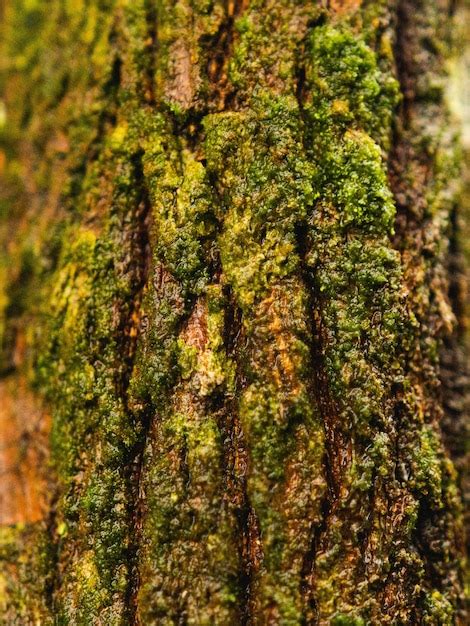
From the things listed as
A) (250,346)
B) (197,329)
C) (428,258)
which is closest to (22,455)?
(197,329)

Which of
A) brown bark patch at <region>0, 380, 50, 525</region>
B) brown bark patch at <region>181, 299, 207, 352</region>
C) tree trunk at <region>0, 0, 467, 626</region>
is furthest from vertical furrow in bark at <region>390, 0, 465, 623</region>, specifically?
brown bark patch at <region>0, 380, 50, 525</region>

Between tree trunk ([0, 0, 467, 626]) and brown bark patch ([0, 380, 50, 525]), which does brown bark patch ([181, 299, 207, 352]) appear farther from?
brown bark patch ([0, 380, 50, 525])

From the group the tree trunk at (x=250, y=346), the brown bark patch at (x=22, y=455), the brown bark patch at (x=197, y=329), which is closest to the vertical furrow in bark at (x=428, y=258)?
the tree trunk at (x=250, y=346)

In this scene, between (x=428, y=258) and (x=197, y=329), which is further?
(x=428, y=258)

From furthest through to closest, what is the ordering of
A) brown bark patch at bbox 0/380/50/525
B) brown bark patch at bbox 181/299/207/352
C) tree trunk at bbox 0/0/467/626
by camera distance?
brown bark patch at bbox 0/380/50/525, brown bark patch at bbox 181/299/207/352, tree trunk at bbox 0/0/467/626

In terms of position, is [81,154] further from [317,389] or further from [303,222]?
[317,389]

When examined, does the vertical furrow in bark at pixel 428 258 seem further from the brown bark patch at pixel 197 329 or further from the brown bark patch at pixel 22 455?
the brown bark patch at pixel 22 455

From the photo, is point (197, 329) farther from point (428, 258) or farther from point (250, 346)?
point (428, 258)

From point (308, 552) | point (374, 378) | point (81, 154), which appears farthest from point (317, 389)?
point (81, 154)
